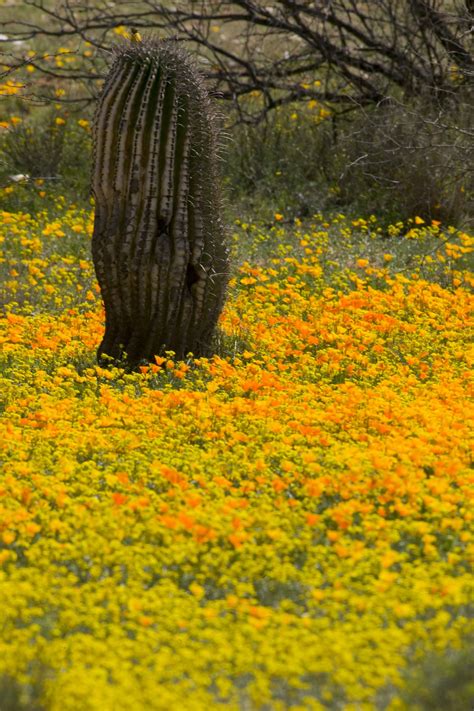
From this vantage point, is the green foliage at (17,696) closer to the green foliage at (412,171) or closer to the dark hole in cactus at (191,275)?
the dark hole in cactus at (191,275)

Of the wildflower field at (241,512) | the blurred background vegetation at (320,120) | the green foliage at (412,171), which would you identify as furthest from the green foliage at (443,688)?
the blurred background vegetation at (320,120)

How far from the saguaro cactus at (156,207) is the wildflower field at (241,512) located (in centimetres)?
29

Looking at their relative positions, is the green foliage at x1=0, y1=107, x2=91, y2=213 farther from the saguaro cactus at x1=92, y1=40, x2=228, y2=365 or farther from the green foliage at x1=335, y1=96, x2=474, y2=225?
the saguaro cactus at x1=92, y1=40, x2=228, y2=365

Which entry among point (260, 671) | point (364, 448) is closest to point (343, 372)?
point (364, 448)

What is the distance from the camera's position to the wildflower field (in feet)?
11.3

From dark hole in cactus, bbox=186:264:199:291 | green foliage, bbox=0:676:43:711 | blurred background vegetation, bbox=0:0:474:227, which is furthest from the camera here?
blurred background vegetation, bbox=0:0:474:227

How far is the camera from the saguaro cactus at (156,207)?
6.84 metres

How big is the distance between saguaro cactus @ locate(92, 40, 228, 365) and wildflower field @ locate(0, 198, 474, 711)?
0.95 ft

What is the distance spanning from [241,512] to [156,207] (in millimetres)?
2892

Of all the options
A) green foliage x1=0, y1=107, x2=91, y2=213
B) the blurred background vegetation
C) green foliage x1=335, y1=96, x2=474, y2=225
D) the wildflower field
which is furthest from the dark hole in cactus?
green foliage x1=0, y1=107, x2=91, y2=213

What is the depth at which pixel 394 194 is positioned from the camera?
11.3 metres

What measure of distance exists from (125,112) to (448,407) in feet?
9.29

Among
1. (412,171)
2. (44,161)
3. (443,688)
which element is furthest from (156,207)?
(44,161)

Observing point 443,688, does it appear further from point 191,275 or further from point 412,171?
point 412,171
